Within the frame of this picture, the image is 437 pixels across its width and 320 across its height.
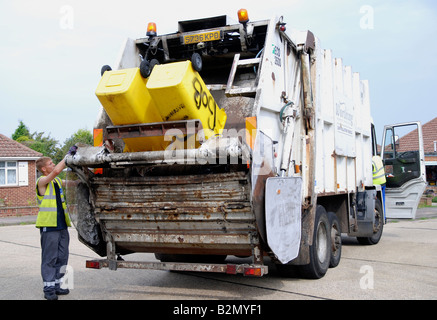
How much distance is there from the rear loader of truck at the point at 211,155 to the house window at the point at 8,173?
1789 cm

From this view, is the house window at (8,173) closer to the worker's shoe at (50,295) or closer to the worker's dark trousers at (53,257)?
the worker's dark trousers at (53,257)

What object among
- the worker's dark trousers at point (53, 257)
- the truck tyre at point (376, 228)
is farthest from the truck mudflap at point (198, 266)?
the truck tyre at point (376, 228)

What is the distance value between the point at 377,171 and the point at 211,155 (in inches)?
230

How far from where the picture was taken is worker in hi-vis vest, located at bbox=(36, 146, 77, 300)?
5.44 meters

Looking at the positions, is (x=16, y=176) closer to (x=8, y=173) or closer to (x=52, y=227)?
(x=8, y=173)

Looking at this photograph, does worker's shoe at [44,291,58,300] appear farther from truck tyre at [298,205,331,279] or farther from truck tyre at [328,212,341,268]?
truck tyre at [328,212,341,268]

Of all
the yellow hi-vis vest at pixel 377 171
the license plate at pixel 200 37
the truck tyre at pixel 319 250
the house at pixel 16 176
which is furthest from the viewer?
the house at pixel 16 176

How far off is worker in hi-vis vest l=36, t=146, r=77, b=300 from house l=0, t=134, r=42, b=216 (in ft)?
57.0

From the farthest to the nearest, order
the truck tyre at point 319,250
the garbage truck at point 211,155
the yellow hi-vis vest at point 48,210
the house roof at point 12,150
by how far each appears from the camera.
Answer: the house roof at point 12,150
the truck tyre at point 319,250
the yellow hi-vis vest at point 48,210
the garbage truck at point 211,155

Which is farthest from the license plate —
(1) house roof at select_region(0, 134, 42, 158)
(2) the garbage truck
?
(1) house roof at select_region(0, 134, 42, 158)

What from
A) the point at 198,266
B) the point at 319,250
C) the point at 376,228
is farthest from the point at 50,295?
the point at 376,228

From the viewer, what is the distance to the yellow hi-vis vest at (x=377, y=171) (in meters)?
9.34

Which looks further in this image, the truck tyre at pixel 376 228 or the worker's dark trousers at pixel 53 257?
the truck tyre at pixel 376 228

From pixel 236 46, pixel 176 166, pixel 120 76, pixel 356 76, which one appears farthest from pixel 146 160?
pixel 356 76
